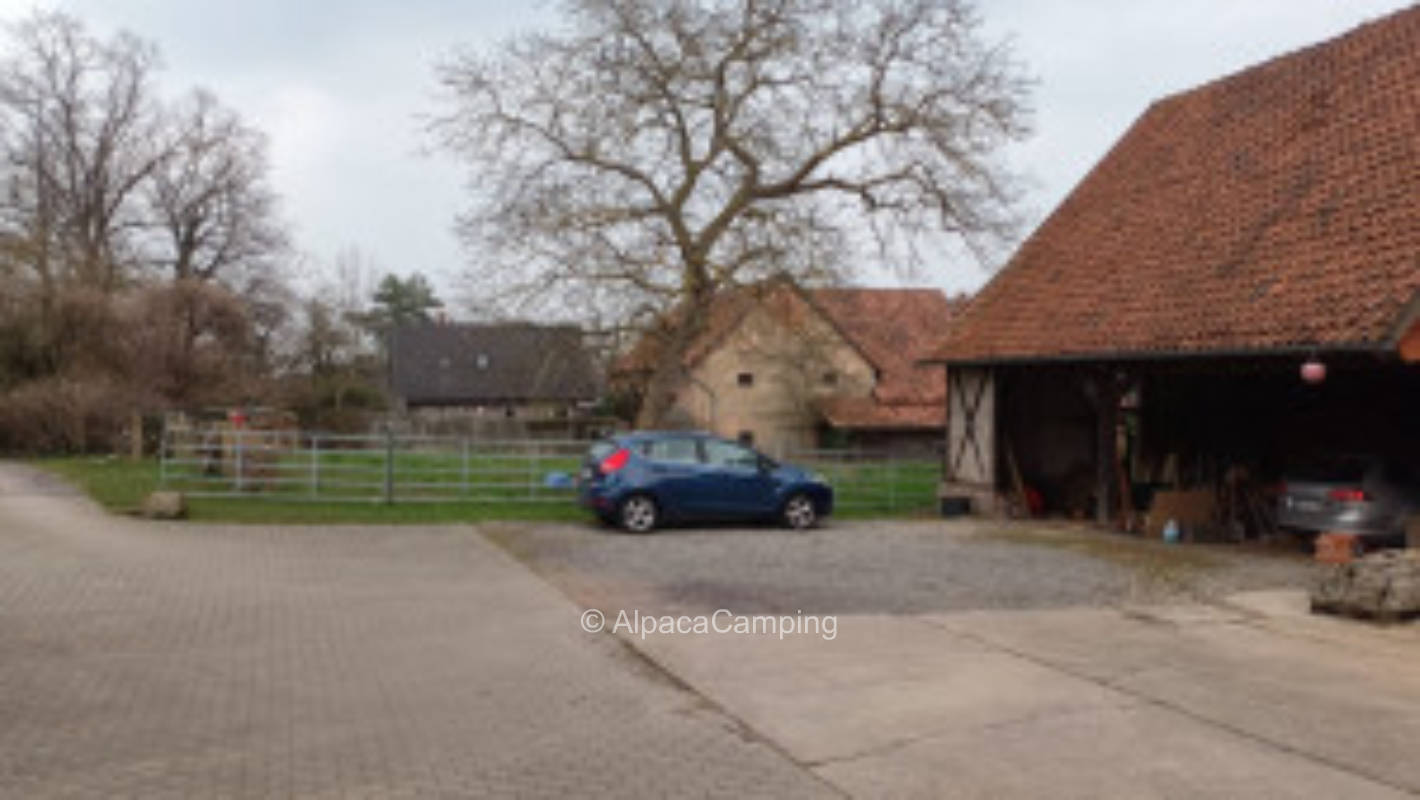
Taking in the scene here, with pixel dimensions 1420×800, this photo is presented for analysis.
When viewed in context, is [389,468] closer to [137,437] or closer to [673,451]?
[673,451]

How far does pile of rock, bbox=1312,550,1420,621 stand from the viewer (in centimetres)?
960

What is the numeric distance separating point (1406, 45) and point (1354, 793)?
14552 mm

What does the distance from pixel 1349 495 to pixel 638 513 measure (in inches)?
346

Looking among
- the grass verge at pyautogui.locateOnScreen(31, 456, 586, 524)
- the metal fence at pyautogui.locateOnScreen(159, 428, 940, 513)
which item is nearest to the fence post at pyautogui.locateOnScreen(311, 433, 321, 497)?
the metal fence at pyautogui.locateOnScreen(159, 428, 940, 513)

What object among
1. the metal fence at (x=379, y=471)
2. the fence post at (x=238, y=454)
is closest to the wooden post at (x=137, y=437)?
the metal fence at (x=379, y=471)

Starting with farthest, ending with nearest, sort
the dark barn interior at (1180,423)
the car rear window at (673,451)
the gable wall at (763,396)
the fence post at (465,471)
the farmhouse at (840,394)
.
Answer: the gable wall at (763,396), the farmhouse at (840,394), the fence post at (465,471), the car rear window at (673,451), the dark barn interior at (1180,423)

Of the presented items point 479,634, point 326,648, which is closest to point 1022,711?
point 479,634

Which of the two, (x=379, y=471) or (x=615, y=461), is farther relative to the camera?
(x=379, y=471)

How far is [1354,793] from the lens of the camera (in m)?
5.42

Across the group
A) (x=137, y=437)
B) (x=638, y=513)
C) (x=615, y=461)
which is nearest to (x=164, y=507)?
(x=615, y=461)

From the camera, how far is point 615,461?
16016mm

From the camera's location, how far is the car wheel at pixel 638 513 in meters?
15.9

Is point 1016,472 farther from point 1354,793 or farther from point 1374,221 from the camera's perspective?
point 1354,793

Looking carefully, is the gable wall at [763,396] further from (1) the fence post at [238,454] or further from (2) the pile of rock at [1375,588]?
(2) the pile of rock at [1375,588]
